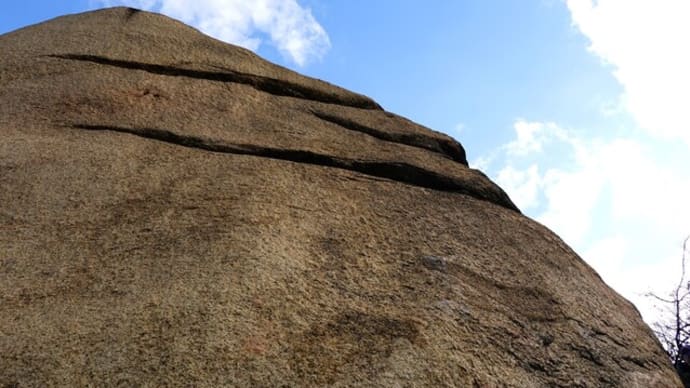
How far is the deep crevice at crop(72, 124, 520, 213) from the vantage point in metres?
5.04

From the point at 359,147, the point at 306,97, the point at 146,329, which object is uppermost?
the point at 306,97

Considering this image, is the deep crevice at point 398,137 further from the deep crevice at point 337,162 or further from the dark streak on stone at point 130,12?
the dark streak on stone at point 130,12

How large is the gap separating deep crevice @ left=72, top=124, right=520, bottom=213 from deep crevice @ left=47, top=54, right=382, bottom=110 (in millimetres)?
807

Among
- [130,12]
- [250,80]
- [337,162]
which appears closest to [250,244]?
[337,162]

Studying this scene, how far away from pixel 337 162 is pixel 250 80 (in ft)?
3.86

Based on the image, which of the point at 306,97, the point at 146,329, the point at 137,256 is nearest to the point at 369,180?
the point at 306,97

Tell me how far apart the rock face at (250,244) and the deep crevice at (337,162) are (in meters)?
0.01

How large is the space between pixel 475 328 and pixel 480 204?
4.45 ft

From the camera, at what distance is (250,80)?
19.3 feet

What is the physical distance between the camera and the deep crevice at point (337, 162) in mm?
5035

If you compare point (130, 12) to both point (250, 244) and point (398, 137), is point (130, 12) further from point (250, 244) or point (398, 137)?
point (250, 244)

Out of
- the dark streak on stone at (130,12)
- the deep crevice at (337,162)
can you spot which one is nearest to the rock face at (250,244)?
the deep crevice at (337,162)

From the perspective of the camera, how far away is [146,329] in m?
3.47

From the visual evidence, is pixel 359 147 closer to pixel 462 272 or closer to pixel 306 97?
pixel 306 97
